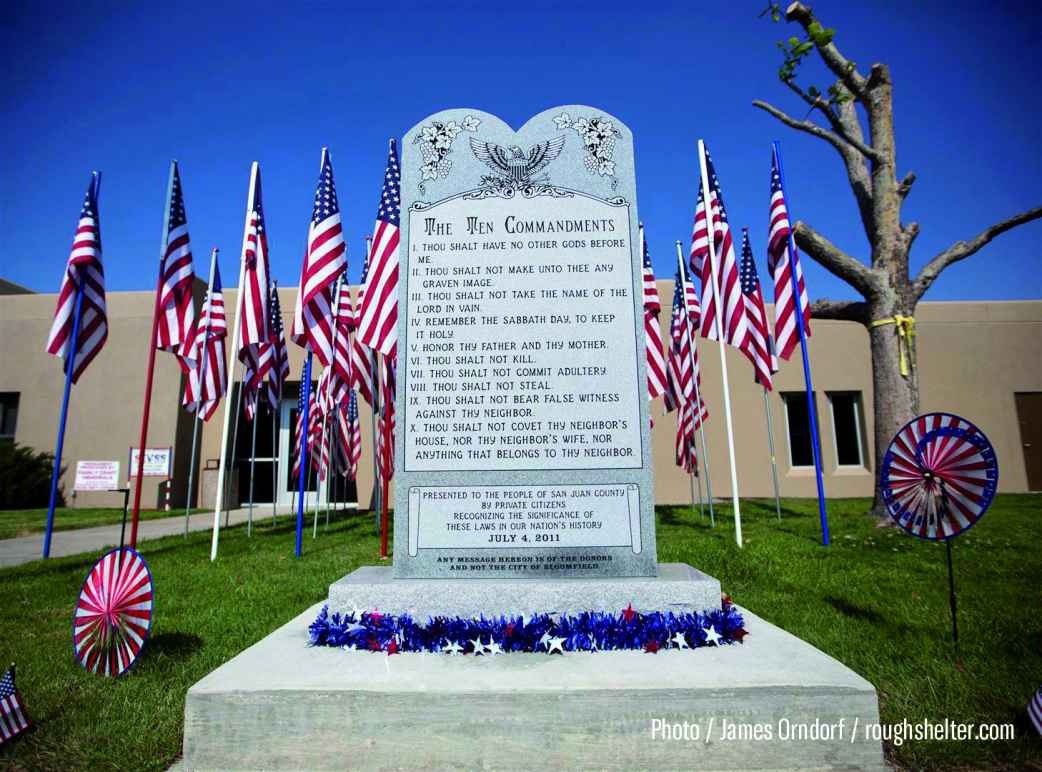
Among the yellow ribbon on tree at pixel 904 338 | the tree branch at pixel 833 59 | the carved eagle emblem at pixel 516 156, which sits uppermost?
the tree branch at pixel 833 59

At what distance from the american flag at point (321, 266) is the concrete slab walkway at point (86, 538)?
5175 millimetres

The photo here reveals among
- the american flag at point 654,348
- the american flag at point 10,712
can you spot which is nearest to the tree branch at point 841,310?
the american flag at point 654,348

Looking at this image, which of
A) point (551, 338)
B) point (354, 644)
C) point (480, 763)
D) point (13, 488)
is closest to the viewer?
point (480, 763)

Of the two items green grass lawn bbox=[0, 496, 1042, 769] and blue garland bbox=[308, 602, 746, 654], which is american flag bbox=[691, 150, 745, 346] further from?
blue garland bbox=[308, 602, 746, 654]

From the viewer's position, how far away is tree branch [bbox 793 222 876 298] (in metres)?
10.2

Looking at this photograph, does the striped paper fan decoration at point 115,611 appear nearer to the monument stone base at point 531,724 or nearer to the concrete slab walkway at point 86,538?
the monument stone base at point 531,724

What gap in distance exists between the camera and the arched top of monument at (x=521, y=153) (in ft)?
15.5

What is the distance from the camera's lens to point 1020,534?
895 cm

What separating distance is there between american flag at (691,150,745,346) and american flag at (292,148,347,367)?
18.4 ft

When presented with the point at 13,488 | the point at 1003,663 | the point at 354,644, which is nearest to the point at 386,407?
the point at 354,644

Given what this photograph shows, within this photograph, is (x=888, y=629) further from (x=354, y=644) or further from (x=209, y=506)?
(x=209, y=506)

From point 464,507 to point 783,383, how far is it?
16994 millimetres

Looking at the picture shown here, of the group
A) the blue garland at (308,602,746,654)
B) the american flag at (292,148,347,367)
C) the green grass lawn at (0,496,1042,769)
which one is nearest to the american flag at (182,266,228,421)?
the american flag at (292,148,347,367)

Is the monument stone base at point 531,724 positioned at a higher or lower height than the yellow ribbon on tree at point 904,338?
lower
